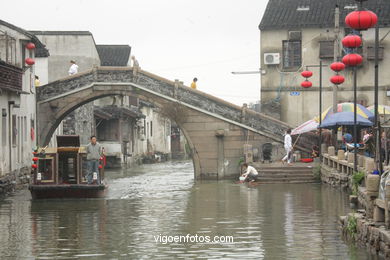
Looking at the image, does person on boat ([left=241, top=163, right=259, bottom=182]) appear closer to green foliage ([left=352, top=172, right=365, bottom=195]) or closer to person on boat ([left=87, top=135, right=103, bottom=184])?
person on boat ([left=87, top=135, right=103, bottom=184])

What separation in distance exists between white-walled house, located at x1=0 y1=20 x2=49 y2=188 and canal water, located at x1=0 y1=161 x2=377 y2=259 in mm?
1613

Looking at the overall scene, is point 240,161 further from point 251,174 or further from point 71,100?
point 71,100

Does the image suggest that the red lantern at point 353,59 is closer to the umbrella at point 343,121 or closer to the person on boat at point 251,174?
the umbrella at point 343,121

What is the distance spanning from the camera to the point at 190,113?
39.2 metres

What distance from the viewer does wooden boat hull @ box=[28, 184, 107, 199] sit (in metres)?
26.5

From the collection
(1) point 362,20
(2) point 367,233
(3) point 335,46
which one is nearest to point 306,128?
(3) point 335,46

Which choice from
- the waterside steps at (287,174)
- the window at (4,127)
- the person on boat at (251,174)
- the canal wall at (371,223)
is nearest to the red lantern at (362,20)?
the canal wall at (371,223)

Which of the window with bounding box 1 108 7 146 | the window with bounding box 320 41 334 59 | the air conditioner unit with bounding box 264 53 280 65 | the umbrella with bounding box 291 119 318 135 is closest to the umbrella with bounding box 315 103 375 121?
the umbrella with bounding box 291 119 318 135

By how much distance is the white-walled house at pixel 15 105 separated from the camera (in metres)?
29.7

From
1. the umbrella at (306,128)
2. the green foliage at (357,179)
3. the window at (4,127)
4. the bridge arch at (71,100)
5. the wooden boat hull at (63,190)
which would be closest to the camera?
the green foliage at (357,179)

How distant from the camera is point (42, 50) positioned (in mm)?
39062

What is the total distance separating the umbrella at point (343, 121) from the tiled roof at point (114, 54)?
29253 millimetres

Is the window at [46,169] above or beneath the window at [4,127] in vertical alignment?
beneath

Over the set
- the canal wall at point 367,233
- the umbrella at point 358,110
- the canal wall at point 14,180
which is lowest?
the canal wall at point 367,233
